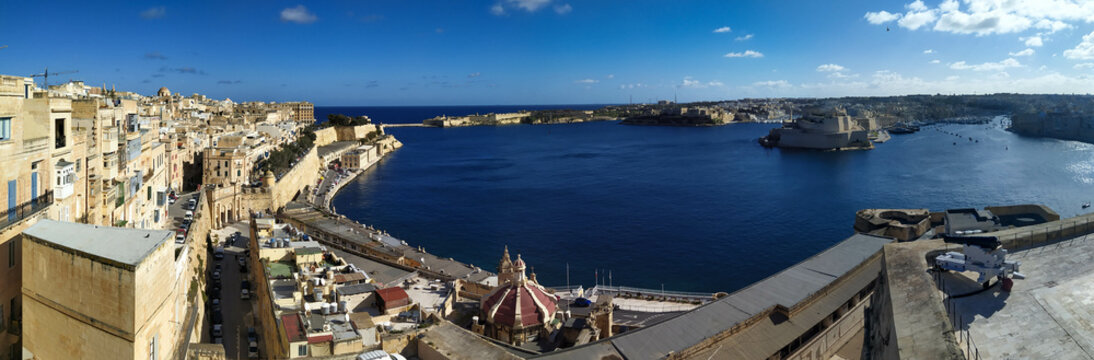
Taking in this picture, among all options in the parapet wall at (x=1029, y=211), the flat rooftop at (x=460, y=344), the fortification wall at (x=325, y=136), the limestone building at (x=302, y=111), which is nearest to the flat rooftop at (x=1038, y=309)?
the flat rooftop at (x=460, y=344)

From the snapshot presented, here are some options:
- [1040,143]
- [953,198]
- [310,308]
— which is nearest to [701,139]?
[1040,143]

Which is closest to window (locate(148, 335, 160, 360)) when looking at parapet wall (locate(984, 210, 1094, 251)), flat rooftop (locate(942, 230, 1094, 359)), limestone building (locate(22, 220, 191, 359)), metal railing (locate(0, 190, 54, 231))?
limestone building (locate(22, 220, 191, 359))

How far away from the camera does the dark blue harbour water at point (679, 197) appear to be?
23.1 m

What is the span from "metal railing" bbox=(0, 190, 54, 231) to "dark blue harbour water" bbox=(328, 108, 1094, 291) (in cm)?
1466

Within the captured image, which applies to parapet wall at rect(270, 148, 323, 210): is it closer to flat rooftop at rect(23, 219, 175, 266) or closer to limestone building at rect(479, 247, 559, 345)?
limestone building at rect(479, 247, 559, 345)

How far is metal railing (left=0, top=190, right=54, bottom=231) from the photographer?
20.0 feet

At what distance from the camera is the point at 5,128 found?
6.13 metres

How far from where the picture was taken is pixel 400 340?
9016 millimetres

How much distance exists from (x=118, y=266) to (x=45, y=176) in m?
2.54

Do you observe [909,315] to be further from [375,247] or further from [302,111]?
[302,111]

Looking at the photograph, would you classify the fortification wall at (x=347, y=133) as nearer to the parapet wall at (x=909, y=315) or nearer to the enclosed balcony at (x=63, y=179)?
the enclosed balcony at (x=63, y=179)

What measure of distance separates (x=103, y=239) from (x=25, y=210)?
1269 mm

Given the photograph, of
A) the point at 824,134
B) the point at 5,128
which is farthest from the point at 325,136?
the point at 5,128

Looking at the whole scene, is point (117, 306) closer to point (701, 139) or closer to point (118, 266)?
point (118, 266)
